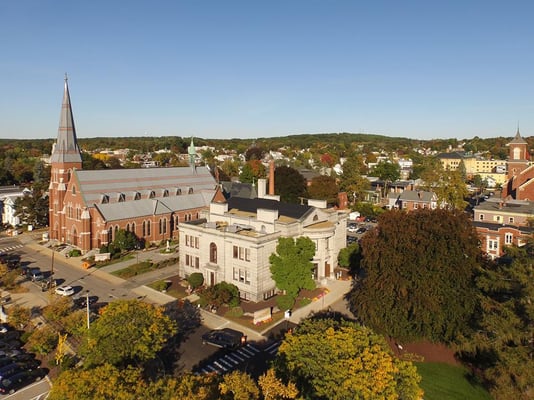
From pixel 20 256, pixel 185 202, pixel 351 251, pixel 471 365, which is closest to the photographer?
pixel 471 365

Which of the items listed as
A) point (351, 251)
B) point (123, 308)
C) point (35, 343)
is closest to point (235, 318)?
point (123, 308)

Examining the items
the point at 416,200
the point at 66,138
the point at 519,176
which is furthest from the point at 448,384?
Answer: the point at 416,200

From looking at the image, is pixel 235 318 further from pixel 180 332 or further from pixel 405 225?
pixel 405 225

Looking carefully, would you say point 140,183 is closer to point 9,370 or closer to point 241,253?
point 241,253

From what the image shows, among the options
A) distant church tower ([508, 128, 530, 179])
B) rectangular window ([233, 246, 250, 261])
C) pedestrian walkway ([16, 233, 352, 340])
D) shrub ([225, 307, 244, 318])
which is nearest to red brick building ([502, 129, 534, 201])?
distant church tower ([508, 128, 530, 179])

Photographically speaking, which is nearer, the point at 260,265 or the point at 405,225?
the point at 405,225

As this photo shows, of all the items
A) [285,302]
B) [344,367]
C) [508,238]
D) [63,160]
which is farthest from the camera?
[63,160]

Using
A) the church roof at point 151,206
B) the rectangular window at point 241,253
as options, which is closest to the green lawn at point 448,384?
the rectangular window at point 241,253
